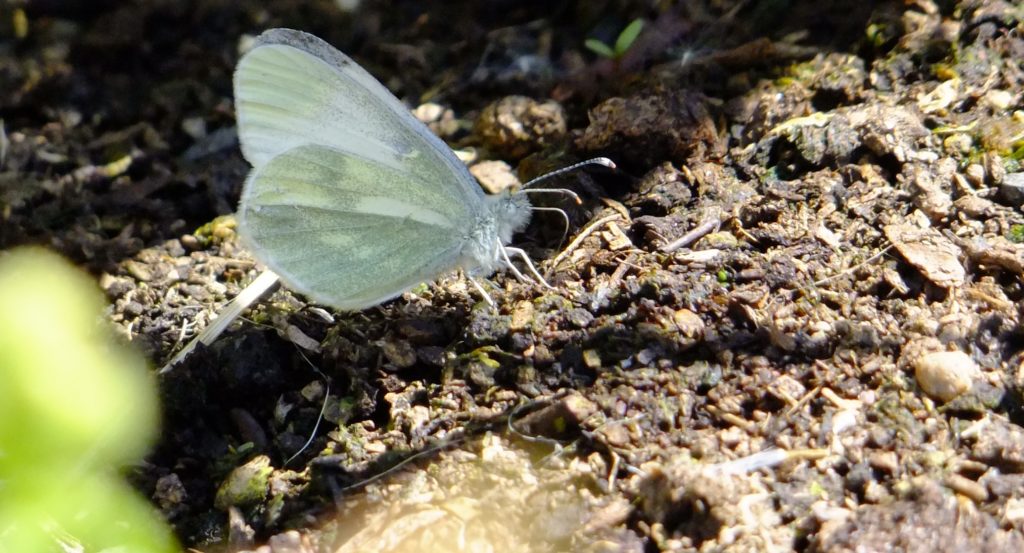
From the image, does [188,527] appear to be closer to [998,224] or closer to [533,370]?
[533,370]

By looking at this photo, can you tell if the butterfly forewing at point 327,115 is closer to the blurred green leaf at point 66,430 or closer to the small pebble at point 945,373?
the blurred green leaf at point 66,430

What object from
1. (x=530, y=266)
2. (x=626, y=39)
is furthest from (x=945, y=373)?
(x=626, y=39)

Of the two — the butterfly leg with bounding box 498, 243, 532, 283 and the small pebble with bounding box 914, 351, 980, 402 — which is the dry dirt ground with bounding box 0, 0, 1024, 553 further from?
the butterfly leg with bounding box 498, 243, 532, 283

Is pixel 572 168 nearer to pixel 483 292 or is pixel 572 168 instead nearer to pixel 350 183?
pixel 483 292

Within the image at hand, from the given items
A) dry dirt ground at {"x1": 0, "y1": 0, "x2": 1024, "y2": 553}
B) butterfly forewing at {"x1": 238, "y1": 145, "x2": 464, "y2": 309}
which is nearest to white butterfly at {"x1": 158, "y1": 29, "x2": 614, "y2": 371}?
butterfly forewing at {"x1": 238, "y1": 145, "x2": 464, "y2": 309}

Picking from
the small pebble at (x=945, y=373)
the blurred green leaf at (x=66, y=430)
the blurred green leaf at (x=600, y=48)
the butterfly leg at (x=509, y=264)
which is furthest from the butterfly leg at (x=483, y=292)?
the blurred green leaf at (x=600, y=48)
